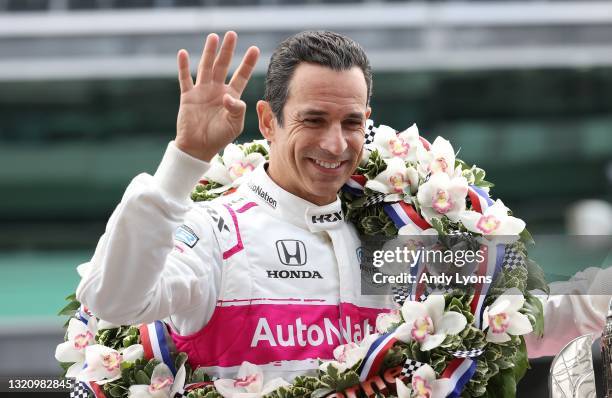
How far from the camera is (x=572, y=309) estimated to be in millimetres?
3312

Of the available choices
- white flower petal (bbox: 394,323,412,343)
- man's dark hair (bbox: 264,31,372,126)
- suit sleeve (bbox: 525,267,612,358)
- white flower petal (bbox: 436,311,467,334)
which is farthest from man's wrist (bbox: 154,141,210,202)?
suit sleeve (bbox: 525,267,612,358)

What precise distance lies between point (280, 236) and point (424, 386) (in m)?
0.59

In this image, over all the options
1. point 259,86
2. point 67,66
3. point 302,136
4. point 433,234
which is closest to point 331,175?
point 302,136

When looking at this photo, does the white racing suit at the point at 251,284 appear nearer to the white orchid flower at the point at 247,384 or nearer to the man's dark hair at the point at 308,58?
the white orchid flower at the point at 247,384

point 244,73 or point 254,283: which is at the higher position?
point 244,73

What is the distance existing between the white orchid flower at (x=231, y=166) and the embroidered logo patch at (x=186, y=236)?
667 millimetres

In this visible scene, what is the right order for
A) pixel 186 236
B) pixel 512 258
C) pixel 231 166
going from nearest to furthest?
pixel 186 236 < pixel 512 258 < pixel 231 166

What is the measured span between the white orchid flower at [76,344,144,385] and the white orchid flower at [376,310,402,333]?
2.15ft

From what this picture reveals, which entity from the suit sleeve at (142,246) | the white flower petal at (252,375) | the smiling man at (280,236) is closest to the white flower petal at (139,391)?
the smiling man at (280,236)

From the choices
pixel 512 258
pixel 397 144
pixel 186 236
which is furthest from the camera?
pixel 397 144

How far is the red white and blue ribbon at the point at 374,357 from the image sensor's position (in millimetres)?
2909

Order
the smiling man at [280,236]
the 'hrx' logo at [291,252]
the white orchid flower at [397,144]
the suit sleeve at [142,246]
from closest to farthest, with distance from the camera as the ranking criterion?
the suit sleeve at [142,246], the smiling man at [280,236], the 'hrx' logo at [291,252], the white orchid flower at [397,144]

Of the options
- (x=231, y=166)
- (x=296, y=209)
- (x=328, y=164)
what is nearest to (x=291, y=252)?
(x=296, y=209)

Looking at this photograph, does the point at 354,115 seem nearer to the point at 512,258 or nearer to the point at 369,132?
the point at 369,132
